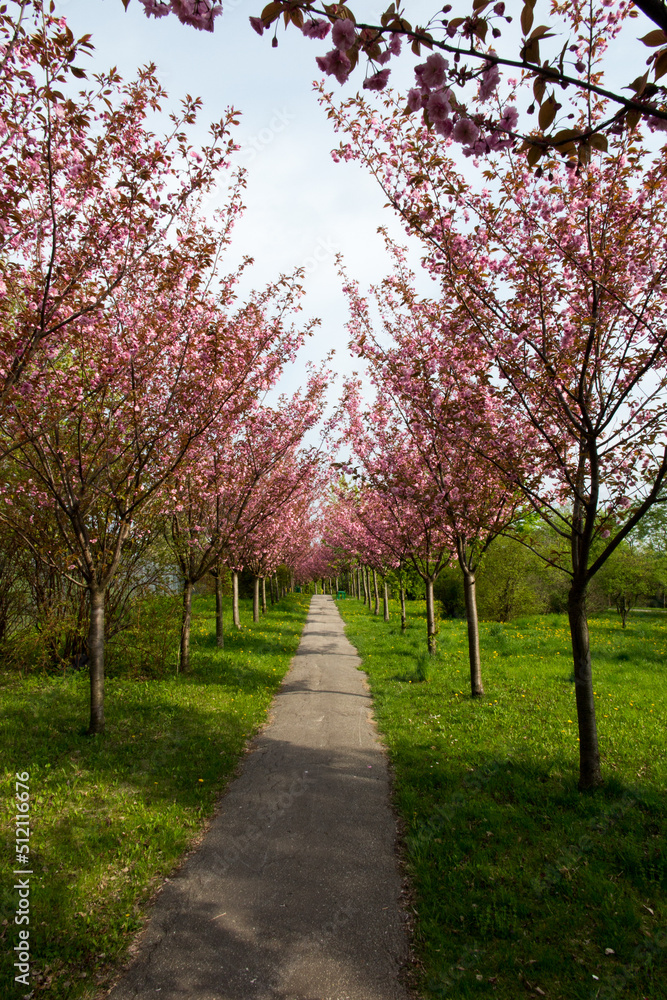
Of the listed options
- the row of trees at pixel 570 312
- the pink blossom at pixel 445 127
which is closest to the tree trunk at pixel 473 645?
the row of trees at pixel 570 312

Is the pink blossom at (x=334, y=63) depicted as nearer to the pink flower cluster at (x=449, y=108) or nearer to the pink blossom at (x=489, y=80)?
the pink flower cluster at (x=449, y=108)

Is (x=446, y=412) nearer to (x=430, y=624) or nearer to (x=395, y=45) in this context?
(x=395, y=45)

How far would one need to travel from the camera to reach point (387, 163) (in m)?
5.91

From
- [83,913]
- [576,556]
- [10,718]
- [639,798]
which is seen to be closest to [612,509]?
[576,556]

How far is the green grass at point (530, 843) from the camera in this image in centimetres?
329

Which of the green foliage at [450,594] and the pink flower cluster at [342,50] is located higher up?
the pink flower cluster at [342,50]

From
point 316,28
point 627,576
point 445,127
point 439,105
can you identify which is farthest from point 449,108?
point 627,576

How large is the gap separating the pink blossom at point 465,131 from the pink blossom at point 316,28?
2.92 ft

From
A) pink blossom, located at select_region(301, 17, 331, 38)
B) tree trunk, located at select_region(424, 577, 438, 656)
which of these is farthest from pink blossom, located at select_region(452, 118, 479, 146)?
tree trunk, located at select_region(424, 577, 438, 656)

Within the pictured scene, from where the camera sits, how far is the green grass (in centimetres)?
329

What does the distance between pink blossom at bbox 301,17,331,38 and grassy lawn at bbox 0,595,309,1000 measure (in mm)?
5550

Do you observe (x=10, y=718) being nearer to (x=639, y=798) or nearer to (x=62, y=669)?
(x=62, y=669)

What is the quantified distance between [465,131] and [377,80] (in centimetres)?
65

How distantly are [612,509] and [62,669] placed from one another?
1052 cm
